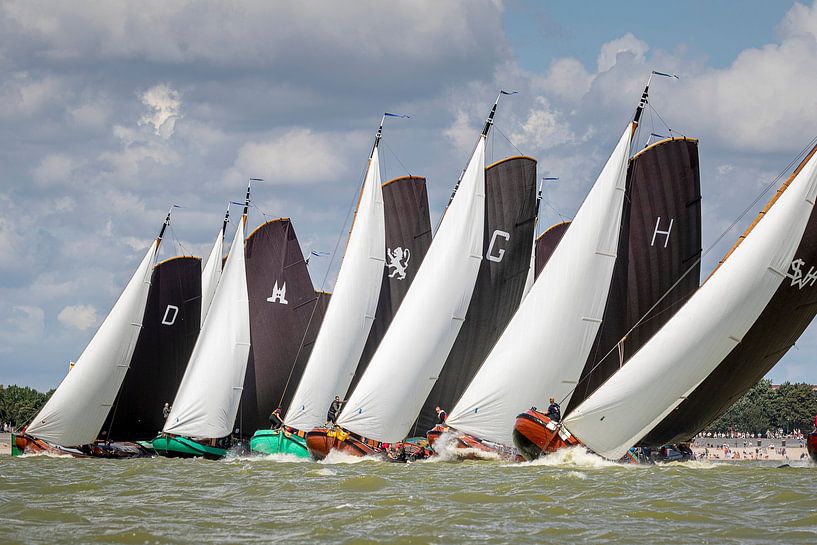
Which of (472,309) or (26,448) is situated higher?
(472,309)

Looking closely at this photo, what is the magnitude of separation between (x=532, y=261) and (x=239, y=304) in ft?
45.8

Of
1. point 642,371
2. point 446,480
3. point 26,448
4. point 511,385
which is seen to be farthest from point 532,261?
point 26,448

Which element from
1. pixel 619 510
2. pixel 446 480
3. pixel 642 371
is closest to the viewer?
pixel 619 510

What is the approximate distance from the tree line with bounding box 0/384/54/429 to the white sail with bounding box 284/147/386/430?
97.1 m

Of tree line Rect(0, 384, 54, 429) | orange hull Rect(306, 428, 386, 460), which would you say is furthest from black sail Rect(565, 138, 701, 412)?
tree line Rect(0, 384, 54, 429)

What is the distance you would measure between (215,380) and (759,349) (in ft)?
81.5

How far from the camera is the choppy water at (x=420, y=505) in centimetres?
2402

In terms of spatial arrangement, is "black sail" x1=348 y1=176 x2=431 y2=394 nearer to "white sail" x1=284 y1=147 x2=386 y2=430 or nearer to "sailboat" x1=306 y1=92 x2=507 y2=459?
"white sail" x1=284 y1=147 x2=386 y2=430

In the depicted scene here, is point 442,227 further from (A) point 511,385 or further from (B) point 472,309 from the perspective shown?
(A) point 511,385

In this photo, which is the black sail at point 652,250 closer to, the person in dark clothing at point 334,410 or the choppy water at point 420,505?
the choppy water at point 420,505

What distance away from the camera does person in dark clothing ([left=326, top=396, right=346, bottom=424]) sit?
166 feet

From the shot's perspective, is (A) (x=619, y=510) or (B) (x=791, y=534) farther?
(A) (x=619, y=510)

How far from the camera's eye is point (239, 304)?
5800 cm

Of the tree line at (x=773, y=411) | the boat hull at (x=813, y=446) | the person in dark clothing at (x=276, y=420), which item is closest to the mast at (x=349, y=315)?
the person in dark clothing at (x=276, y=420)
